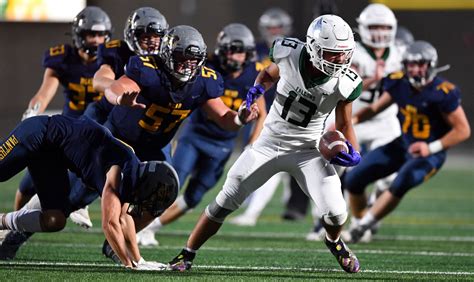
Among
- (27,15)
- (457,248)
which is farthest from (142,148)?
(27,15)

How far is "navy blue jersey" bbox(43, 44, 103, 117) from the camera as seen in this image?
22.9 ft

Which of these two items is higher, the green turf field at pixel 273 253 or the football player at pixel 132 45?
the football player at pixel 132 45

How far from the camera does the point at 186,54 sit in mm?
5512

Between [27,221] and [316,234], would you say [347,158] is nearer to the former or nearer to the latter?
[27,221]

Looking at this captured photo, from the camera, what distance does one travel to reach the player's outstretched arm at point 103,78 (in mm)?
5966

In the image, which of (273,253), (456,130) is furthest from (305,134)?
(456,130)

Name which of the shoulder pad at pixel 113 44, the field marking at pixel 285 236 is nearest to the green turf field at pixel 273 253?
the field marking at pixel 285 236

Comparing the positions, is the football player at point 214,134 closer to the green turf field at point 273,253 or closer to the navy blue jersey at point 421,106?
the green turf field at point 273,253

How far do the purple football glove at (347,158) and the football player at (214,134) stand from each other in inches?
78.1

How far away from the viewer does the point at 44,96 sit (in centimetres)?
691

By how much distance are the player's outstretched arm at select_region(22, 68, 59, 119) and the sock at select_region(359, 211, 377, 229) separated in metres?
2.32

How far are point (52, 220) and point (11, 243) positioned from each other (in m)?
0.55

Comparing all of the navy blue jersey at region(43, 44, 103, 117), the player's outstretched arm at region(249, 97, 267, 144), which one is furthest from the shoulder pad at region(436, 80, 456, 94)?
the navy blue jersey at region(43, 44, 103, 117)

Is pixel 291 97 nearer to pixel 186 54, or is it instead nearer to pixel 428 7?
pixel 186 54
